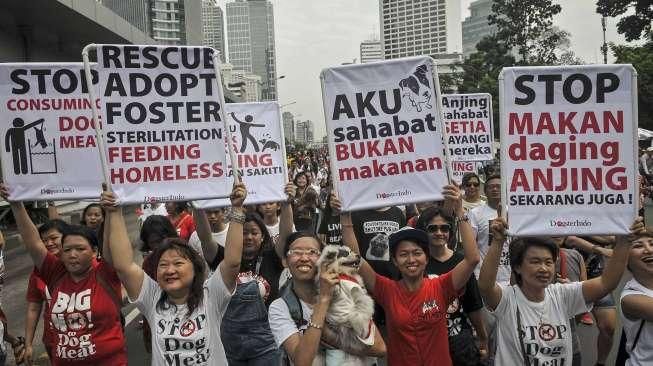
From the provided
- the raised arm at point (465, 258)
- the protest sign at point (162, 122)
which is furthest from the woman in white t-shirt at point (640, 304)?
the protest sign at point (162, 122)

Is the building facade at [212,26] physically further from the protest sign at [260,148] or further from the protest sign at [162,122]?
the protest sign at [162,122]

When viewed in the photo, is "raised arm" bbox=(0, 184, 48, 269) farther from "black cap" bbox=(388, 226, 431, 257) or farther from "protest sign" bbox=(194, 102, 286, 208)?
"black cap" bbox=(388, 226, 431, 257)

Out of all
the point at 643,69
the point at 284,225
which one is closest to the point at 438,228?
the point at 284,225

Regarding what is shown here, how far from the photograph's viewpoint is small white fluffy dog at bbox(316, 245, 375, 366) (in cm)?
290

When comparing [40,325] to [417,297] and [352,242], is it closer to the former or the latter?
[352,242]

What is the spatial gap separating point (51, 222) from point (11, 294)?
6.15 metres

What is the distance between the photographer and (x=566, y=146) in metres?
3.49

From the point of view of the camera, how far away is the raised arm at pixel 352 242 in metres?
3.56

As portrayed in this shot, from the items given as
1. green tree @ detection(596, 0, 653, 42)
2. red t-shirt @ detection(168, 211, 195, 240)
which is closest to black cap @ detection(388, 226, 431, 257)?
red t-shirt @ detection(168, 211, 195, 240)

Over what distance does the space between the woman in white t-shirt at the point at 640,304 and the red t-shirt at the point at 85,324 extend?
2961mm

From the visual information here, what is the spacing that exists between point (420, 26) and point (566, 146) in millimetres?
171915

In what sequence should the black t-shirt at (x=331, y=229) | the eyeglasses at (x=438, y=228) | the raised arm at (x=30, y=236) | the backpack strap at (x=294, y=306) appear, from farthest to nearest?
the black t-shirt at (x=331, y=229) < the eyeglasses at (x=438, y=228) < the raised arm at (x=30, y=236) < the backpack strap at (x=294, y=306)

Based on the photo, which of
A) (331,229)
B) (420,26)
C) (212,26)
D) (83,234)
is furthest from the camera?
(212,26)

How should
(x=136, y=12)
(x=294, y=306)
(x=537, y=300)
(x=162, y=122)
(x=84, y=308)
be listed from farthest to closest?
(x=136, y=12) < (x=162, y=122) < (x=84, y=308) < (x=537, y=300) < (x=294, y=306)
